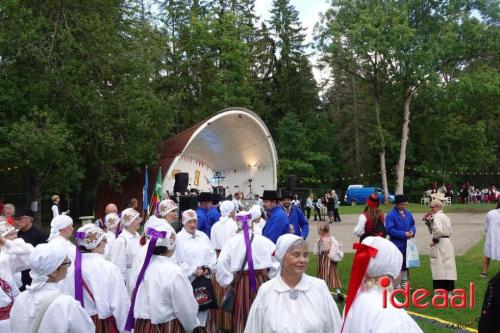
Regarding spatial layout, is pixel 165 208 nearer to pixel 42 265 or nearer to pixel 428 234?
pixel 42 265

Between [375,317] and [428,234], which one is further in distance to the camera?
[428,234]

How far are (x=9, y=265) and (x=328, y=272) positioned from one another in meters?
5.97

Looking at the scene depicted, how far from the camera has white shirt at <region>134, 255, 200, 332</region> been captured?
A: 16.5ft

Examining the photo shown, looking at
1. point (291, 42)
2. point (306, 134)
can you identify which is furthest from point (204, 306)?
point (291, 42)

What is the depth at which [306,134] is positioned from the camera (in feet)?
180

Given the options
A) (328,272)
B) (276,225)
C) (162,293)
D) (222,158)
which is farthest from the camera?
(222,158)

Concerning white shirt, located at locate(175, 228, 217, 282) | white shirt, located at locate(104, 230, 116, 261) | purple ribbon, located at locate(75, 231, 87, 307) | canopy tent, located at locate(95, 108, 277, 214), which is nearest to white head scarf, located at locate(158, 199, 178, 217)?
white shirt, located at locate(175, 228, 217, 282)

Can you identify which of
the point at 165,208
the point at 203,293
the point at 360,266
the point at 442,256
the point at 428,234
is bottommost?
the point at 428,234

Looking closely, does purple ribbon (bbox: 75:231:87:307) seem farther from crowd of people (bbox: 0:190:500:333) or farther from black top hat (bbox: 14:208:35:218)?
black top hat (bbox: 14:208:35:218)

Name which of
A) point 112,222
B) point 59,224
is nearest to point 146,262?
point 59,224

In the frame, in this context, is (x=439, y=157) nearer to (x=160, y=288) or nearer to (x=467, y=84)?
(x=467, y=84)

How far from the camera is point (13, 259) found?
19.9ft

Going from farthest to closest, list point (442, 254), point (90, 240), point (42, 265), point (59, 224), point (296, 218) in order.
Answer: point (296, 218)
point (442, 254)
point (59, 224)
point (90, 240)
point (42, 265)

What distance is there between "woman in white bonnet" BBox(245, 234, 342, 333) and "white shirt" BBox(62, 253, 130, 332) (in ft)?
6.00
